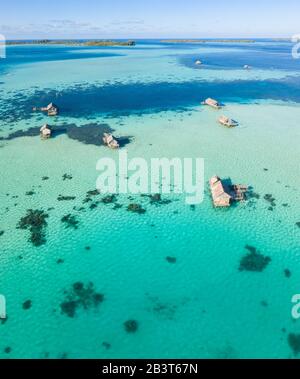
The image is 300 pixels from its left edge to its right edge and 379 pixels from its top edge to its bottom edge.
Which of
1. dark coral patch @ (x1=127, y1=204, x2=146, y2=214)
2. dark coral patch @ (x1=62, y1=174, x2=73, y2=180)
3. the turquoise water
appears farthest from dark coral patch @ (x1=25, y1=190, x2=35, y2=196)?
dark coral patch @ (x1=127, y1=204, x2=146, y2=214)

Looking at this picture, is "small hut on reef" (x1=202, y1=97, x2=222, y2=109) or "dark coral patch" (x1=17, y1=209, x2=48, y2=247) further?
"small hut on reef" (x1=202, y1=97, x2=222, y2=109)

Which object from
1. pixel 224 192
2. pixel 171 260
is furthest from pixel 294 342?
pixel 224 192

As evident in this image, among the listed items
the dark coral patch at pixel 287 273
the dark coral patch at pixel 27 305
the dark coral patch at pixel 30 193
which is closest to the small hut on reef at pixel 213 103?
the dark coral patch at pixel 30 193

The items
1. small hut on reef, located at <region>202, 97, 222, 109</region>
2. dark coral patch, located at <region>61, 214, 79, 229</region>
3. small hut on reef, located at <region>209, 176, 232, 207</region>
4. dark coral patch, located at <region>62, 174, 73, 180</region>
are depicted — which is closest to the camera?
dark coral patch, located at <region>61, 214, 79, 229</region>

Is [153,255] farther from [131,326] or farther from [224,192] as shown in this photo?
[224,192]

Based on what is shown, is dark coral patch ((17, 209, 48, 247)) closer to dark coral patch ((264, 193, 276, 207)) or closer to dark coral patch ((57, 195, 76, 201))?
dark coral patch ((57, 195, 76, 201))

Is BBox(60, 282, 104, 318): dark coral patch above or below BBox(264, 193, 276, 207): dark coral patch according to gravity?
below
